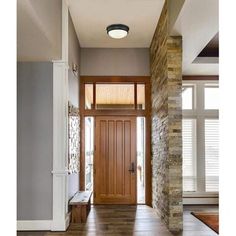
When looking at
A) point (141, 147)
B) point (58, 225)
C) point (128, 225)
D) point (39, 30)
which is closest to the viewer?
point (39, 30)

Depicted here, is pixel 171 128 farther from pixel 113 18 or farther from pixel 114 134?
pixel 114 134

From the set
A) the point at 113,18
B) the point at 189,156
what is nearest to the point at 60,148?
the point at 113,18

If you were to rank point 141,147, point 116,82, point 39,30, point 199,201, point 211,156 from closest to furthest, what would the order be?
point 39,30
point 199,201
point 211,156
point 116,82
point 141,147

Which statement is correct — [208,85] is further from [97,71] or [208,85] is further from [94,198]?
[94,198]

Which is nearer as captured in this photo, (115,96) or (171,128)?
(171,128)

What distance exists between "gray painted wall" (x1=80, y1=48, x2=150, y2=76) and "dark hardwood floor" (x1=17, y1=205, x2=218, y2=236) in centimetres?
308

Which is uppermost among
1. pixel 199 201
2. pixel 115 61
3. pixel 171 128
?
pixel 115 61

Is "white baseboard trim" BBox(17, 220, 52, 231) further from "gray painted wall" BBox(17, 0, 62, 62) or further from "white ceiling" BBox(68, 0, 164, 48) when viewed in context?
"white ceiling" BBox(68, 0, 164, 48)

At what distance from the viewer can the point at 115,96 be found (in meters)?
7.61

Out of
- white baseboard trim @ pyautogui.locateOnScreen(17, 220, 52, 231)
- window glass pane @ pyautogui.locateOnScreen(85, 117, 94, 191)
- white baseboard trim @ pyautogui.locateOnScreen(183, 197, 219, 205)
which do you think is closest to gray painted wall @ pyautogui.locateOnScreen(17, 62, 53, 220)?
white baseboard trim @ pyautogui.locateOnScreen(17, 220, 52, 231)

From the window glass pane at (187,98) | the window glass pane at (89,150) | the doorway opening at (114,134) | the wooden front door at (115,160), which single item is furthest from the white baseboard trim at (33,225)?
the window glass pane at (187,98)

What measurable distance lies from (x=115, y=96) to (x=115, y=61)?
814mm

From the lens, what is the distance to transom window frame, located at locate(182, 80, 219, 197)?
24.1 ft
